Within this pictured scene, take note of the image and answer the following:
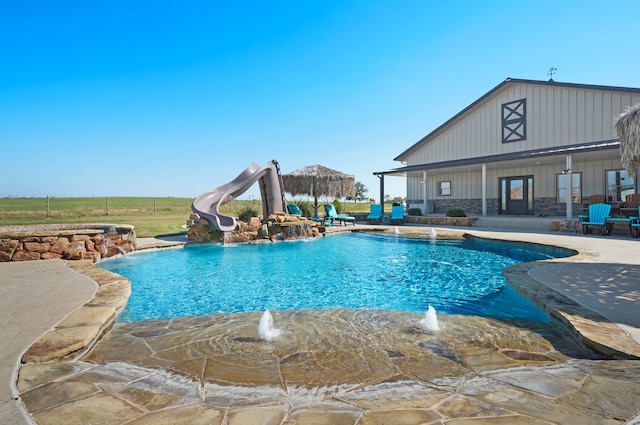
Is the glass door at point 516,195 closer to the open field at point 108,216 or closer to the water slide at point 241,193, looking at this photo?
the water slide at point 241,193

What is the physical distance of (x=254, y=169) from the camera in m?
13.8

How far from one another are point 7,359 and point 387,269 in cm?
643

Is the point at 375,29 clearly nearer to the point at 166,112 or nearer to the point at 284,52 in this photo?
the point at 284,52

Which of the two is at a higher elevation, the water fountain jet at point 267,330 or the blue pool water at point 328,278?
the water fountain jet at point 267,330

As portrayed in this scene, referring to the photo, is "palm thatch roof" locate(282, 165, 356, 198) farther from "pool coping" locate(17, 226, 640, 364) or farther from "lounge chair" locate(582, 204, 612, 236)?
"pool coping" locate(17, 226, 640, 364)

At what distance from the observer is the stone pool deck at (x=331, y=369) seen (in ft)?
5.95

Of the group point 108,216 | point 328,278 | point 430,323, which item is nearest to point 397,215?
point 328,278

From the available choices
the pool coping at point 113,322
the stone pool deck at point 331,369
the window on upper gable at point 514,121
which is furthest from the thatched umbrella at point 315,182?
the stone pool deck at point 331,369

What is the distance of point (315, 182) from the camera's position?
1873 centimetres

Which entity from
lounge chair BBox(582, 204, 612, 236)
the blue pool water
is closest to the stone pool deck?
the blue pool water

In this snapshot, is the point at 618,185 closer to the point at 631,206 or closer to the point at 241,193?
the point at 631,206

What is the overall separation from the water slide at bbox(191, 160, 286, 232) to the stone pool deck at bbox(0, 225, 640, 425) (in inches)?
302

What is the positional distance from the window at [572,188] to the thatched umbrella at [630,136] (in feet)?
29.9

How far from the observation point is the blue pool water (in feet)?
15.9
